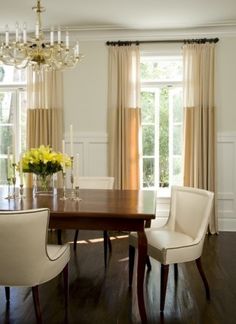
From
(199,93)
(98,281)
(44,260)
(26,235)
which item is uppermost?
(199,93)

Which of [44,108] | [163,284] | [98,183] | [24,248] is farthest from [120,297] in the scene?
[44,108]

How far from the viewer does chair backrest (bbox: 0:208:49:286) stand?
7.04 ft

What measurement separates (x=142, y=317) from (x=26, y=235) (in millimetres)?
970

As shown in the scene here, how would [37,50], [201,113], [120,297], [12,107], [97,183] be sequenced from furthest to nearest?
[12,107] → [201,113] → [97,183] → [37,50] → [120,297]

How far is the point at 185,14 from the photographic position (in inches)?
178

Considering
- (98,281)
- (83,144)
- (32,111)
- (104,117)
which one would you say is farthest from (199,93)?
(98,281)

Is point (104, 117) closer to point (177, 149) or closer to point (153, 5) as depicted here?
point (177, 149)

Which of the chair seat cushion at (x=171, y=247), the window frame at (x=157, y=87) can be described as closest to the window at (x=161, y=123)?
the window frame at (x=157, y=87)

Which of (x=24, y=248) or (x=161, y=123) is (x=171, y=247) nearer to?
(x=24, y=248)

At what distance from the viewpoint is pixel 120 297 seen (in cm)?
293

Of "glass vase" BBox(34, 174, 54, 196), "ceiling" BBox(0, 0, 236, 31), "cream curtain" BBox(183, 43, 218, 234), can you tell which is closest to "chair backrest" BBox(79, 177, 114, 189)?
"glass vase" BBox(34, 174, 54, 196)

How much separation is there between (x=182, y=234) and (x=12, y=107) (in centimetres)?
352

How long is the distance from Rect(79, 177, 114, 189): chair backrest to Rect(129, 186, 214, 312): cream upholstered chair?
944 mm

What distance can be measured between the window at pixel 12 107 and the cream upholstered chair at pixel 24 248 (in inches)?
134
